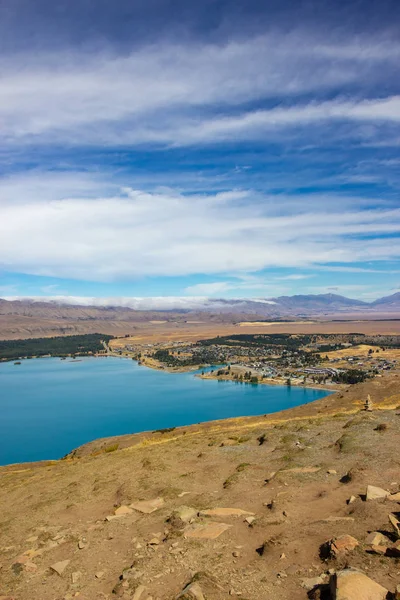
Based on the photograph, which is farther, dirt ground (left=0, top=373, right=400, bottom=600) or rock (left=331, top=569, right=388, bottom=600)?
dirt ground (left=0, top=373, right=400, bottom=600)

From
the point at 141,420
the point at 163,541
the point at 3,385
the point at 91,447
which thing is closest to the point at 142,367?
the point at 3,385

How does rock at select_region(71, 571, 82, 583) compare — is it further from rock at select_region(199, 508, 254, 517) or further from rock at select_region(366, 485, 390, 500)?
rock at select_region(366, 485, 390, 500)

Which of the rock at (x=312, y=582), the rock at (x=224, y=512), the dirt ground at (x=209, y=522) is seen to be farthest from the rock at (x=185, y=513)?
the rock at (x=312, y=582)

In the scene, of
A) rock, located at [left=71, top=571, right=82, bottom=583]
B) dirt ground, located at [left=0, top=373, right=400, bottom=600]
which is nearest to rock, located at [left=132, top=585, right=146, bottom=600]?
dirt ground, located at [left=0, top=373, right=400, bottom=600]

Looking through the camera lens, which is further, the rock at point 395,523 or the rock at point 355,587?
the rock at point 395,523

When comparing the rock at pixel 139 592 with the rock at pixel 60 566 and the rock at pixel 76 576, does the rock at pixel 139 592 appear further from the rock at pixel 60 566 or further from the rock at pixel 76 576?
the rock at pixel 60 566

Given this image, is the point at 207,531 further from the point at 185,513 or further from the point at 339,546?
the point at 339,546

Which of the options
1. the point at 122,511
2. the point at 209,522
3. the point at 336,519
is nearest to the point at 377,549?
the point at 336,519
